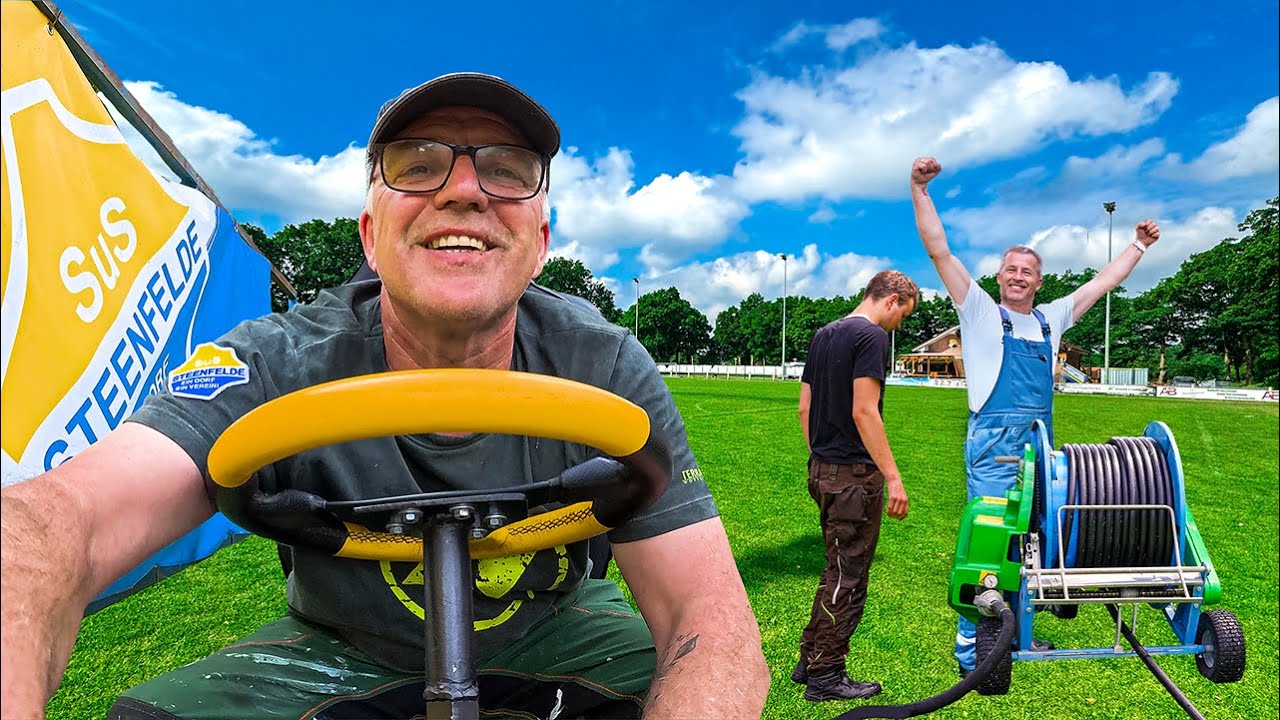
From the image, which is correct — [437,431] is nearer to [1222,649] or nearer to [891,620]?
[1222,649]

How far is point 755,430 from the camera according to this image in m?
15.2

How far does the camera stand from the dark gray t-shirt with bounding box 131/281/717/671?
150 cm

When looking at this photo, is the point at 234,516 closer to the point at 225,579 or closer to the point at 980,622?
the point at 980,622

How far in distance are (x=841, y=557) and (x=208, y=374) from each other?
3.39m

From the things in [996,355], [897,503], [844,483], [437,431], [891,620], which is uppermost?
[996,355]

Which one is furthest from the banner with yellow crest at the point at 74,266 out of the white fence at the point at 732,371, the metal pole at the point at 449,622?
the white fence at the point at 732,371

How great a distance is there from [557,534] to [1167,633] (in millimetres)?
5119

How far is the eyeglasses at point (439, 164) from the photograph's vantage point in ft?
5.01

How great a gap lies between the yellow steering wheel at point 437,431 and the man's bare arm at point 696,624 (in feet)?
0.88

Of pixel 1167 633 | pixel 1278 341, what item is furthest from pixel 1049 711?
pixel 1278 341

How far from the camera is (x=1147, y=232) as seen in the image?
4.91 meters

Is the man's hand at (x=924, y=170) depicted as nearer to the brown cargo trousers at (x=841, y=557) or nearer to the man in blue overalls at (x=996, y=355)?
the man in blue overalls at (x=996, y=355)

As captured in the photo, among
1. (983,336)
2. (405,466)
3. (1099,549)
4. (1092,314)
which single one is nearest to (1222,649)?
(1099,549)

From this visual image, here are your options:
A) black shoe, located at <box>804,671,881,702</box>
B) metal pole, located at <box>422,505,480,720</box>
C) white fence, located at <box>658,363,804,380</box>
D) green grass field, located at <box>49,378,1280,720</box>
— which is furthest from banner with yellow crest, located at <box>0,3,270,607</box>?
white fence, located at <box>658,363,804,380</box>
